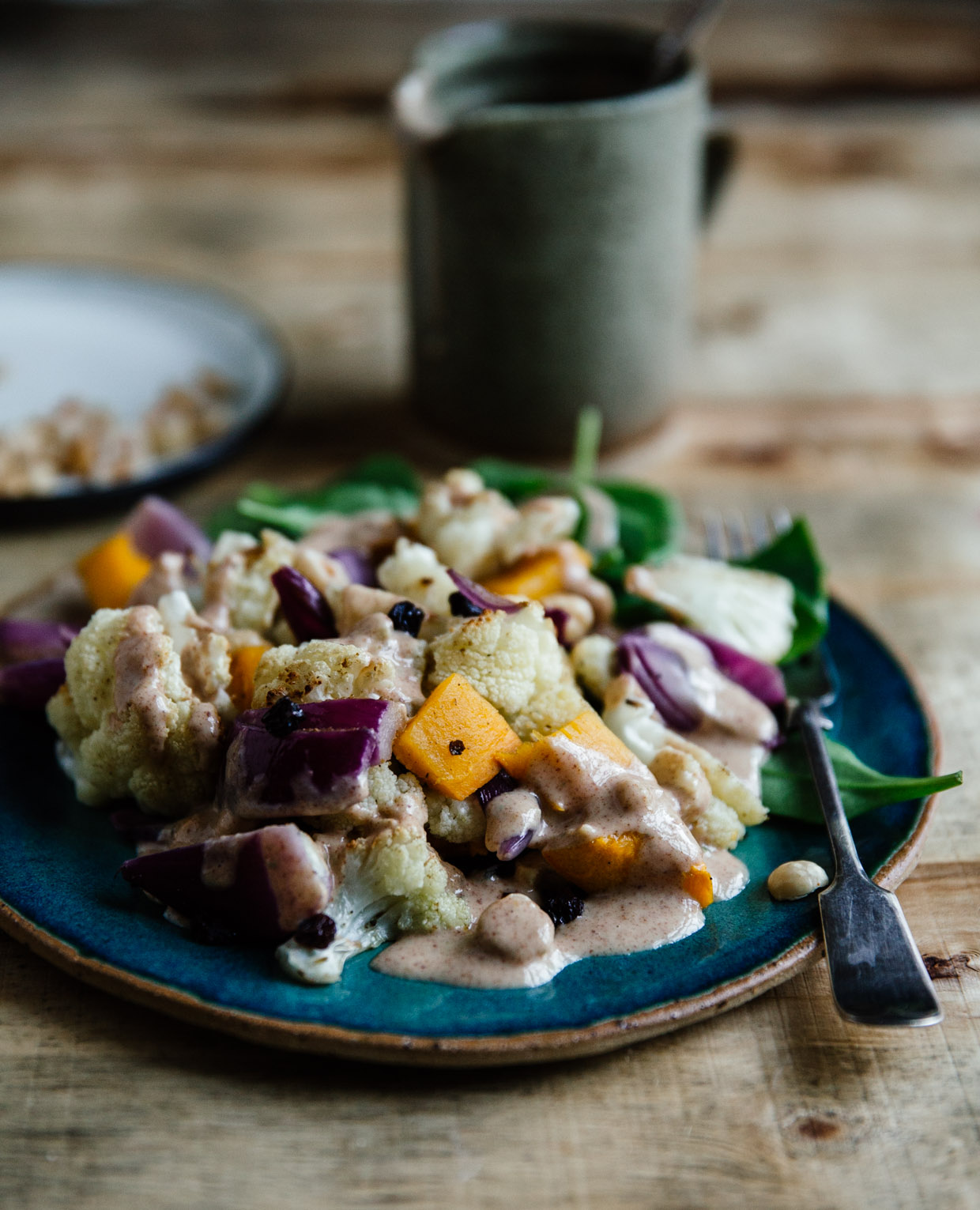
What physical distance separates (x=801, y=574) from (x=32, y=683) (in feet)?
3.69

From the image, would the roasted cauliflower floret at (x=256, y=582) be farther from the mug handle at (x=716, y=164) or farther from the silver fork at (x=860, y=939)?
the mug handle at (x=716, y=164)

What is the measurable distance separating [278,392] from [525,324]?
54cm

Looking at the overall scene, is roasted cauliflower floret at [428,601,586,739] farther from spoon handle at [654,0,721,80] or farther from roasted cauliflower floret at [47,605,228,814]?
spoon handle at [654,0,721,80]

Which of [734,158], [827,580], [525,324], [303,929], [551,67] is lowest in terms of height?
[827,580]

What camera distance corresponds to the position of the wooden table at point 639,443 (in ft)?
4.21

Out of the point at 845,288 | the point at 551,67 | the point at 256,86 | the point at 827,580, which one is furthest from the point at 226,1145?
the point at 256,86

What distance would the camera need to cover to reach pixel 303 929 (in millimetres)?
1365

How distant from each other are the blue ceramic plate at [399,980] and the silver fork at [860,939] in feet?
0.12

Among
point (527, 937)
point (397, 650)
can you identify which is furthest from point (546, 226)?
point (527, 937)

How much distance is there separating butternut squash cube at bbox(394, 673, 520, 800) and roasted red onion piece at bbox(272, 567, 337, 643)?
0.23 metres

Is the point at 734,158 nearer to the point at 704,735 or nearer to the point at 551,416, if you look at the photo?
the point at 551,416

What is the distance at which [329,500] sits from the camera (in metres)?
2.22

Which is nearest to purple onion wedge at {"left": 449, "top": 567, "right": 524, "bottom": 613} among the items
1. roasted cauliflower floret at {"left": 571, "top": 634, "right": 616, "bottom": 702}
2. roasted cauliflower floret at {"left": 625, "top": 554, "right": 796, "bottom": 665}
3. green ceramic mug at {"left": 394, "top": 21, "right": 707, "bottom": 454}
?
roasted cauliflower floret at {"left": 571, "top": 634, "right": 616, "bottom": 702}

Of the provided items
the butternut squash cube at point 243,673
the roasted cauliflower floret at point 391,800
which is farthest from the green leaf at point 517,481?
the roasted cauliflower floret at point 391,800
